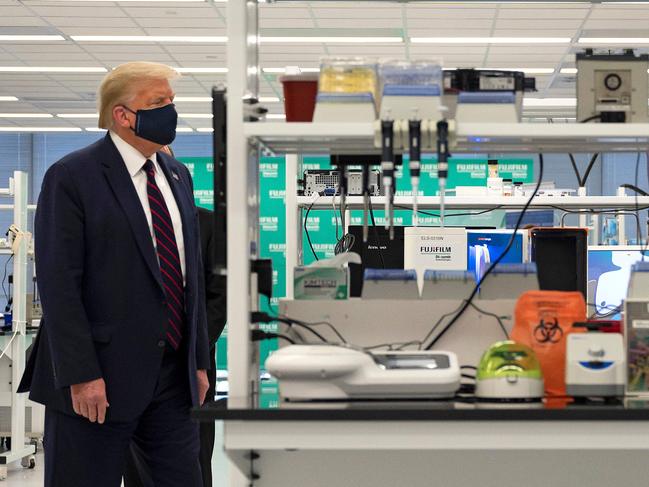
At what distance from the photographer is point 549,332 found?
1.88 metres

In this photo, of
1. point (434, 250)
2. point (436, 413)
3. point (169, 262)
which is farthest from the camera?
point (434, 250)

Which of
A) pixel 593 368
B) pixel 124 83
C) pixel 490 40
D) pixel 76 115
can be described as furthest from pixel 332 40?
pixel 593 368

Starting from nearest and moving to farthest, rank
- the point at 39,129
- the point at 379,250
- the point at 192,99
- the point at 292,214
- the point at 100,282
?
the point at 100,282 < the point at 292,214 < the point at 379,250 < the point at 192,99 < the point at 39,129

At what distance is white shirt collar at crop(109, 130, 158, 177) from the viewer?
7.54 ft

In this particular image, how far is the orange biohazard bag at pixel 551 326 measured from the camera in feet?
6.12

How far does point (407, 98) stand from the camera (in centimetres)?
189

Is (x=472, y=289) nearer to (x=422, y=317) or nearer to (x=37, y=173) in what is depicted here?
(x=422, y=317)

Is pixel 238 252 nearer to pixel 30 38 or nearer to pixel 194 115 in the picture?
pixel 30 38

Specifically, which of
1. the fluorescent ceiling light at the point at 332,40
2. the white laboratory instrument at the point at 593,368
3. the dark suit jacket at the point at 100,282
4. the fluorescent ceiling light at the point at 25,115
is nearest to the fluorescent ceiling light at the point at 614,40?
the fluorescent ceiling light at the point at 332,40

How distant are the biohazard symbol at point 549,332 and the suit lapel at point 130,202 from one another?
3.03ft

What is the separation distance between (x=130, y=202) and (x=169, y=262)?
0.61ft

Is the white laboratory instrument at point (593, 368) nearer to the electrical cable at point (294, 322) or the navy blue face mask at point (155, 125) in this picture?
the electrical cable at point (294, 322)

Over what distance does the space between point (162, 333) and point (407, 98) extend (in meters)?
0.85

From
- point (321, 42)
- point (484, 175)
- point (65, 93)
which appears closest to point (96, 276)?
point (321, 42)
